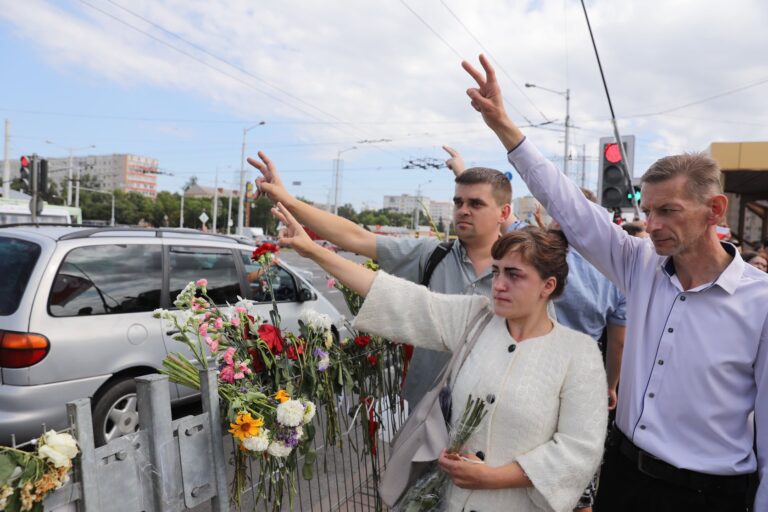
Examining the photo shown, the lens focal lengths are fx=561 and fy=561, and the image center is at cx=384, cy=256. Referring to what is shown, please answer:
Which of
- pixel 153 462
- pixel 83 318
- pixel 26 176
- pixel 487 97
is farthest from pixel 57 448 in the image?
pixel 26 176

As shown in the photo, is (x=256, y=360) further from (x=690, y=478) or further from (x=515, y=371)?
(x=690, y=478)

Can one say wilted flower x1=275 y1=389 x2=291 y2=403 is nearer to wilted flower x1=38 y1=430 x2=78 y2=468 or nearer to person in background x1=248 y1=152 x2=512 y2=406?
wilted flower x1=38 y1=430 x2=78 y2=468

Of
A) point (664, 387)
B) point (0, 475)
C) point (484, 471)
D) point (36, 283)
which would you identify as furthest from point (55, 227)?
point (664, 387)

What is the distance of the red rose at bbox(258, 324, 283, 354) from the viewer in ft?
6.61

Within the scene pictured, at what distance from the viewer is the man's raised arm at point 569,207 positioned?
83.6 inches

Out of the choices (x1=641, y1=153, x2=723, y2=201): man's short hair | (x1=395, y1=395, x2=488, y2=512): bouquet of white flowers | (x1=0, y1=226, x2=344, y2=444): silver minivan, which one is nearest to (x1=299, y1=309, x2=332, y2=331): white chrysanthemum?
(x1=395, y1=395, x2=488, y2=512): bouquet of white flowers

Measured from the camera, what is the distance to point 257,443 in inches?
67.5

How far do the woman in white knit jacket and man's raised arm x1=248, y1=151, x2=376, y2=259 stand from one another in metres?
0.35

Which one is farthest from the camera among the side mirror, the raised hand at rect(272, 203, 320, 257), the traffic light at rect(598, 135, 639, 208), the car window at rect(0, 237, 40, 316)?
the traffic light at rect(598, 135, 639, 208)

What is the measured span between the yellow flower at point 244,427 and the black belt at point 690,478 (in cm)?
130

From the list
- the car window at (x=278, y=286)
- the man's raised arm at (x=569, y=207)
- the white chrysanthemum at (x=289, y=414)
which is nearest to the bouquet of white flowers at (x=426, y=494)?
the white chrysanthemum at (x=289, y=414)

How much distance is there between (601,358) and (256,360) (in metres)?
1.19

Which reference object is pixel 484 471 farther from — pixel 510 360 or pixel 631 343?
pixel 631 343

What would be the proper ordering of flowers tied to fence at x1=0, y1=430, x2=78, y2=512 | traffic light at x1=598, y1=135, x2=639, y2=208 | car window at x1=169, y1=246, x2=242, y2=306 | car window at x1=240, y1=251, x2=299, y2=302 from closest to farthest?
1. flowers tied to fence at x1=0, y1=430, x2=78, y2=512
2. car window at x1=169, y1=246, x2=242, y2=306
3. car window at x1=240, y1=251, x2=299, y2=302
4. traffic light at x1=598, y1=135, x2=639, y2=208
